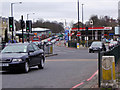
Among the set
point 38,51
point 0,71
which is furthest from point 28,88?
point 38,51

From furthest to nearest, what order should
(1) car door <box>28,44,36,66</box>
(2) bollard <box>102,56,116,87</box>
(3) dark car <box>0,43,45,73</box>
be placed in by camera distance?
(1) car door <box>28,44,36,66</box> → (3) dark car <box>0,43,45,73</box> → (2) bollard <box>102,56,116,87</box>

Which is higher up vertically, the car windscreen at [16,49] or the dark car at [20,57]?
the car windscreen at [16,49]

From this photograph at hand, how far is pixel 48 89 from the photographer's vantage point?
9.45m

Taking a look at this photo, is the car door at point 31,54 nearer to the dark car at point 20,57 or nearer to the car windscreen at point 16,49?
the dark car at point 20,57

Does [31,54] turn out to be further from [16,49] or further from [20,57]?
A: [20,57]

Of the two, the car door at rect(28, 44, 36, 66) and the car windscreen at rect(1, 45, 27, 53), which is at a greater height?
the car windscreen at rect(1, 45, 27, 53)

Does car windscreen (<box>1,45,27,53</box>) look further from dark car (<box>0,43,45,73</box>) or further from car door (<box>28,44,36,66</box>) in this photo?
car door (<box>28,44,36,66</box>)

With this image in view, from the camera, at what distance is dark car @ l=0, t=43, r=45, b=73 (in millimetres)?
13852

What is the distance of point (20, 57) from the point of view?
14.1m

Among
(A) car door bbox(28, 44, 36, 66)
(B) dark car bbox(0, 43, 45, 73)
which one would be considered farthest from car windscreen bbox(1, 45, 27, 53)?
(A) car door bbox(28, 44, 36, 66)

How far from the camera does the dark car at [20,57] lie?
45.4 feet

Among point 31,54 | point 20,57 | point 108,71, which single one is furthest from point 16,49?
point 108,71

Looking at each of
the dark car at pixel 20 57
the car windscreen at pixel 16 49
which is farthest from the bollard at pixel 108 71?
the car windscreen at pixel 16 49

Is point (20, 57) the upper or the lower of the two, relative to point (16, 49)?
lower
